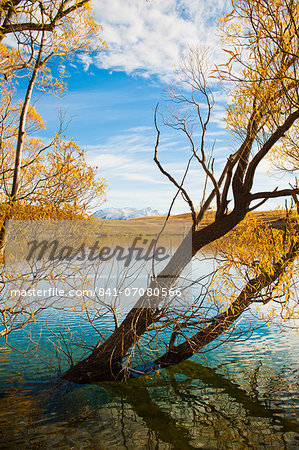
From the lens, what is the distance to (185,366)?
683 cm

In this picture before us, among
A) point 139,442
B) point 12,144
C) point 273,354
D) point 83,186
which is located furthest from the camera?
point 12,144

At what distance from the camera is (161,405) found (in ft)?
16.9

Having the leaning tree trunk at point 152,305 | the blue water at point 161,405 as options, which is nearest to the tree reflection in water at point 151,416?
the blue water at point 161,405

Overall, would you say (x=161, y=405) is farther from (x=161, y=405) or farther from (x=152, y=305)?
(x=152, y=305)

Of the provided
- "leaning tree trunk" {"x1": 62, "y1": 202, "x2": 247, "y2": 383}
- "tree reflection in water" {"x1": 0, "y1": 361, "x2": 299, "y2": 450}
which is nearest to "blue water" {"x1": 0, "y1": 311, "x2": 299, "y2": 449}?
"tree reflection in water" {"x1": 0, "y1": 361, "x2": 299, "y2": 450}

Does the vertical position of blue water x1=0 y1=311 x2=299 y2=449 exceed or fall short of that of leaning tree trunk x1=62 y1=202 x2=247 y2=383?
it falls short

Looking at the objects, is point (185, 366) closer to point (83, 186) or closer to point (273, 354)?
point (273, 354)

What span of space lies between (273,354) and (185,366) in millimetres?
1979

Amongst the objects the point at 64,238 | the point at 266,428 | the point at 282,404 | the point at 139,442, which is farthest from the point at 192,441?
the point at 64,238

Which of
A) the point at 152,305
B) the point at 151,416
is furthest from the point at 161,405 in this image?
the point at 152,305

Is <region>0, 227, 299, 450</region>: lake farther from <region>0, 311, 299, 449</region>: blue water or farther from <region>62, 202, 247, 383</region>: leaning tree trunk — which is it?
<region>62, 202, 247, 383</region>: leaning tree trunk

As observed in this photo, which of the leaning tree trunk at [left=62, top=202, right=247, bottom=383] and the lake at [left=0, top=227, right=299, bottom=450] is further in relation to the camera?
the leaning tree trunk at [left=62, top=202, right=247, bottom=383]

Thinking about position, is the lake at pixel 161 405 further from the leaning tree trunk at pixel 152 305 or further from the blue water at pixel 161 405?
the leaning tree trunk at pixel 152 305

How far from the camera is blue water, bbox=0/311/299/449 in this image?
166 inches
